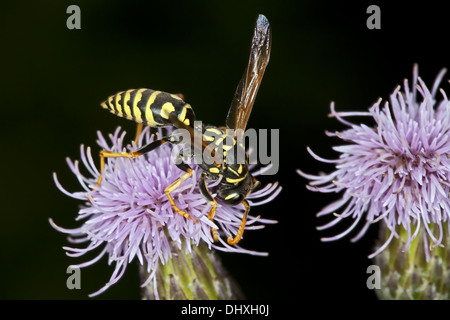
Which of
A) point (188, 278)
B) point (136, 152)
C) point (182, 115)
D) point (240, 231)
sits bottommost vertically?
point (188, 278)

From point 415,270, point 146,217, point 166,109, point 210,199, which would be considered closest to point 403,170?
point 415,270

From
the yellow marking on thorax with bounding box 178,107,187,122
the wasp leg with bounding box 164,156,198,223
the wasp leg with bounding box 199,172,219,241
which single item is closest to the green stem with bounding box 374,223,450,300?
the wasp leg with bounding box 199,172,219,241

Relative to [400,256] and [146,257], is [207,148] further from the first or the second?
[400,256]

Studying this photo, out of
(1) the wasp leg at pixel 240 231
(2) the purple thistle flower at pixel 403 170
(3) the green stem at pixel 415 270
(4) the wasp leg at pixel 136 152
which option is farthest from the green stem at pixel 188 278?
(3) the green stem at pixel 415 270

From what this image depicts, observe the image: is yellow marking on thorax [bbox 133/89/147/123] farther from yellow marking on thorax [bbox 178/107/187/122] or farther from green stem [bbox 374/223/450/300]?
green stem [bbox 374/223/450/300]

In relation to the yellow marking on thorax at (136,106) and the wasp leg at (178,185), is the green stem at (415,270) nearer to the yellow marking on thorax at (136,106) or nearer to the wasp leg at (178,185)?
the wasp leg at (178,185)

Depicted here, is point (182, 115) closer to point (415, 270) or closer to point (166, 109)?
point (166, 109)
